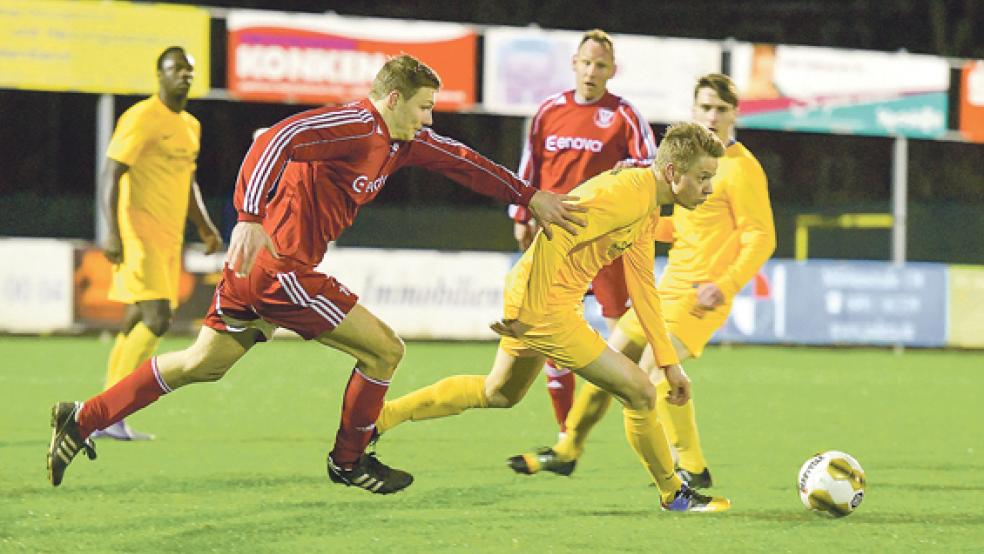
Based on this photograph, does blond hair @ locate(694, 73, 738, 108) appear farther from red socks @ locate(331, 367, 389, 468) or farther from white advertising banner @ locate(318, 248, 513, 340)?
white advertising banner @ locate(318, 248, 513, 340)

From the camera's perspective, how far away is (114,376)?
810 centimetres

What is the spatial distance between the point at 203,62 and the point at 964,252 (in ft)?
56.2

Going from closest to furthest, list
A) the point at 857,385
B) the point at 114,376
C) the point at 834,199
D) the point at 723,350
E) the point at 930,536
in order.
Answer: the point at 930,536 < the point at 114,376 < the point at 857,385 < the point at 723,350 < the point at 834,199

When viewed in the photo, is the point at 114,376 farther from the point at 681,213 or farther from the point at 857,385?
the point at 857,385

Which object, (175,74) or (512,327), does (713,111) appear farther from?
(175,74)

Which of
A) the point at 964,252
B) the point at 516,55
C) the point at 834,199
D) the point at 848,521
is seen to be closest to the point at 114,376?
the point at 848,521

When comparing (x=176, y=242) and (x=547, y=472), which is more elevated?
(x=176, y=242)

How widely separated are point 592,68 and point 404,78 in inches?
82.5

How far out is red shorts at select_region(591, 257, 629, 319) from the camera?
7750 millimetres

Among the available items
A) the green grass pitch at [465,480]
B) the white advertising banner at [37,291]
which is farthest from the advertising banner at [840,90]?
the white advertising banner at [37,291]

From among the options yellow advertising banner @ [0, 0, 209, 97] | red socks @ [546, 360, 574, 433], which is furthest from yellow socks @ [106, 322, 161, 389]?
yellow advertising banner @ [0, 0, 209, 97]

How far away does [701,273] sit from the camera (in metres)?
6.89

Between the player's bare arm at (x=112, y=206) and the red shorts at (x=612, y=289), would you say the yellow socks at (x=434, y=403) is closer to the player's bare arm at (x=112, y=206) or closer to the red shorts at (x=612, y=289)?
the red shorts at (x=612, y=289)

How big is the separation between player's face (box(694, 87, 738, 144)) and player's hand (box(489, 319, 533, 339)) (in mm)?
1468
